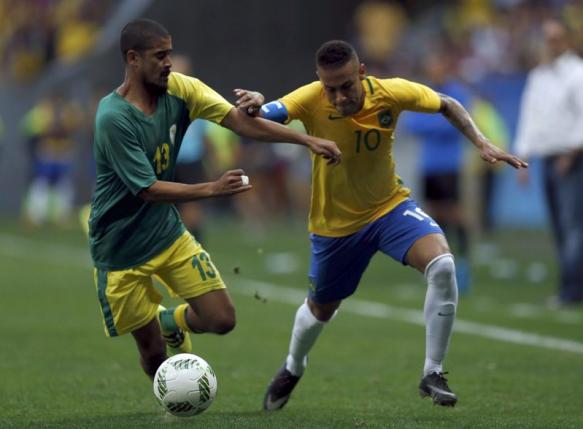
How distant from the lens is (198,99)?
811cm

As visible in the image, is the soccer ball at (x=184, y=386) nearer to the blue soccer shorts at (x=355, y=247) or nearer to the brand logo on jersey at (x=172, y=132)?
the blue soccer shorts at (x=355, y=247)

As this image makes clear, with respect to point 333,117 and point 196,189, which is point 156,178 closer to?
point 196,189

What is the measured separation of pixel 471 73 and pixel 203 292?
17453 mm

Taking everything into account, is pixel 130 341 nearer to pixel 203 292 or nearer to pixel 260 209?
pixel 203 292

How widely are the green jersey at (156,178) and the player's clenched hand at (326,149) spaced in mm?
658

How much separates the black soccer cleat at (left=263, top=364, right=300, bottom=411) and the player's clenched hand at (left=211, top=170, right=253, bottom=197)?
1749mm

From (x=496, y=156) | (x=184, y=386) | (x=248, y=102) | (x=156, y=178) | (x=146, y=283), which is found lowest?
(x=184, y=386)

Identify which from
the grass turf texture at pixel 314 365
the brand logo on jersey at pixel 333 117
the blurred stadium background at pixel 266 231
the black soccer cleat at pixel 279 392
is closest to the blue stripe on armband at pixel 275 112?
the brand logo on jersey at pixel 333 117

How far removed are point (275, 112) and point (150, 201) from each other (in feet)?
3.26

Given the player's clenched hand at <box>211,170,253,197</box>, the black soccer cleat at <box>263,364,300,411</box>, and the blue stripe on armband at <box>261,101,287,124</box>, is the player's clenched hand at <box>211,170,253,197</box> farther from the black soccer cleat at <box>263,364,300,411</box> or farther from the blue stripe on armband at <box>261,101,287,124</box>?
the black soccer cleat at <box>263,364,300,411</box>

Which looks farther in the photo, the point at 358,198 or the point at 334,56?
the point at 358,198

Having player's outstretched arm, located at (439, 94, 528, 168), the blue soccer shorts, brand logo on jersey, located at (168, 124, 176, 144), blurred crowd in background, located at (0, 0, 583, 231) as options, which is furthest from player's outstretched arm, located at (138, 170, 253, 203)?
blurred crowd in background, located at (0, 0, 583, 231)

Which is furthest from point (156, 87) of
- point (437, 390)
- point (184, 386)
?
point (437, 390)

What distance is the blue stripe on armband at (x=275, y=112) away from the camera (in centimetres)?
815
